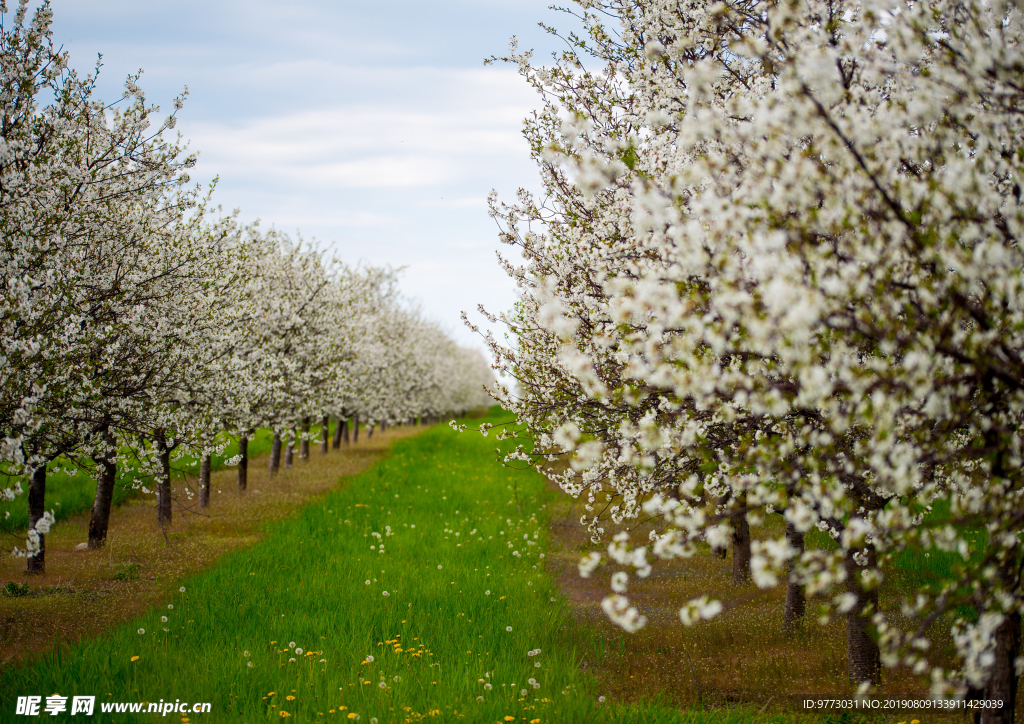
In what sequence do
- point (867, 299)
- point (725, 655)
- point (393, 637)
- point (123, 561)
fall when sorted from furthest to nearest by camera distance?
point (123, 561)
point (393, 637)
point (725, 655)
point (867, 299)

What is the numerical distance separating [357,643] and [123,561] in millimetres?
7187

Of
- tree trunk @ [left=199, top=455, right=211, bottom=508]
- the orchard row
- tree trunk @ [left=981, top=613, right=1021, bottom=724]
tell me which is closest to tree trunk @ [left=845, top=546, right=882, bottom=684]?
tree trunk @ [left=981, top=613, right=1021, bottom=724]

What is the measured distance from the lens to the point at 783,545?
4.05m

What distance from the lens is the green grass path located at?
6699 mm

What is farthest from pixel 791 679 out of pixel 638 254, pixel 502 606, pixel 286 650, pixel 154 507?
pixel 154 507

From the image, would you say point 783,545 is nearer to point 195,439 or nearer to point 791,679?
point 791,679

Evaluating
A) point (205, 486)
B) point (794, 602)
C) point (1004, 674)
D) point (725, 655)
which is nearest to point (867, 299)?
point (1004, 674)

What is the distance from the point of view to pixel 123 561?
41.9ft

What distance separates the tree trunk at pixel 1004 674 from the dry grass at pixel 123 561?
32.0 ft

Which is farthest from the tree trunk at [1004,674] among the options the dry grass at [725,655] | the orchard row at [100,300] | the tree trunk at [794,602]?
the orchard row at [100,300]

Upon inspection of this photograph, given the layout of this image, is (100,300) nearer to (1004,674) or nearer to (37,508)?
(37,508)

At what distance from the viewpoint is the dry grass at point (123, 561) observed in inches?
368

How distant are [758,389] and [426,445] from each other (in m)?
33.4

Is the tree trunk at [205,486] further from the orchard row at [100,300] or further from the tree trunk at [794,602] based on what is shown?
the tree trunk at [794,602]
